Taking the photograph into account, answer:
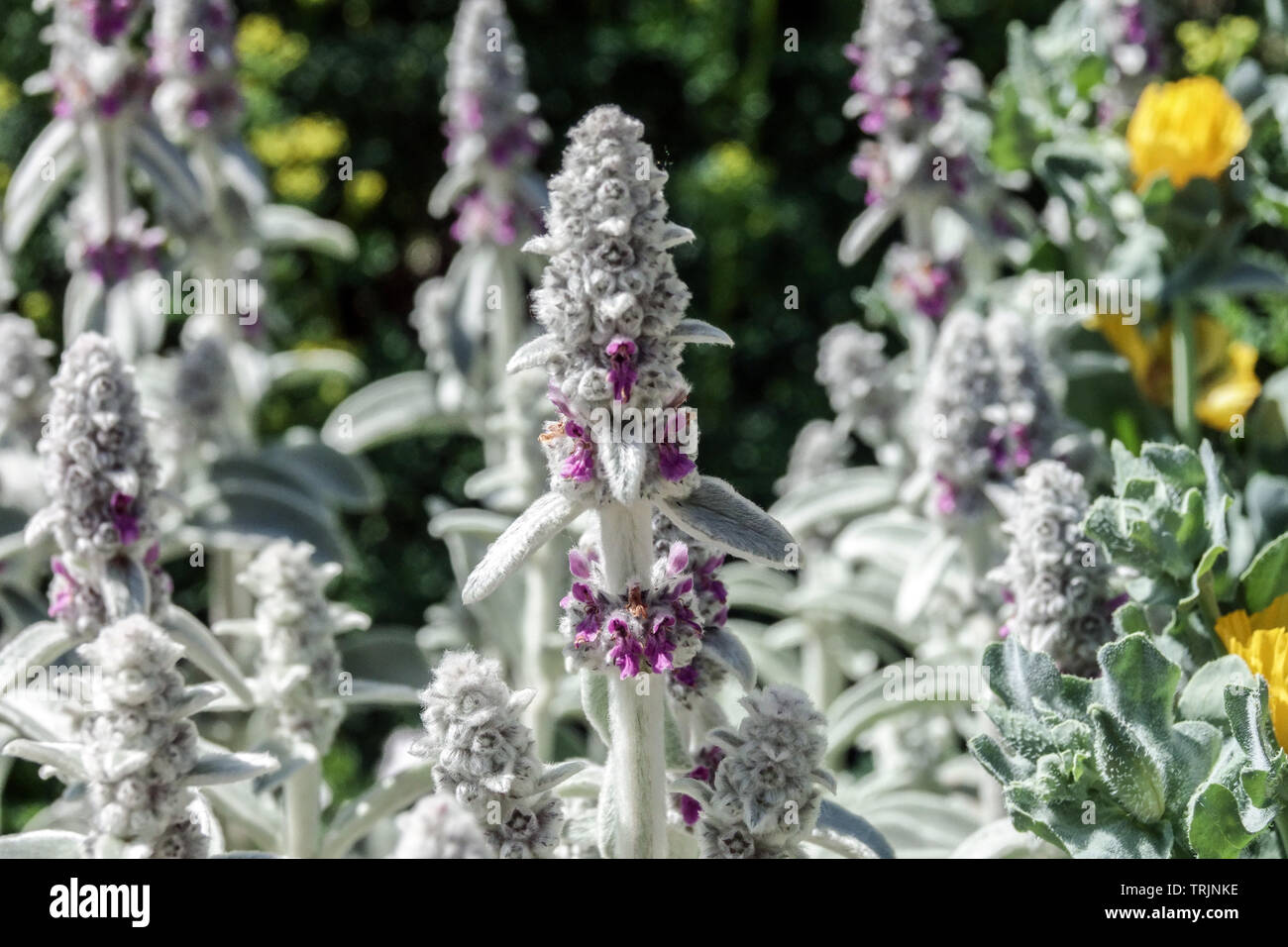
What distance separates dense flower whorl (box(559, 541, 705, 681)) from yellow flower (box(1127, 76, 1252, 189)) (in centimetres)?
124

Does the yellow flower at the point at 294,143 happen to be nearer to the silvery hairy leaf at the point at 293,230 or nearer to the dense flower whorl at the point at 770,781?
the silvery hairy leaf at the point at 293,230

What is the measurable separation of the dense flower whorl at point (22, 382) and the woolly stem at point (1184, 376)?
61.1 inches

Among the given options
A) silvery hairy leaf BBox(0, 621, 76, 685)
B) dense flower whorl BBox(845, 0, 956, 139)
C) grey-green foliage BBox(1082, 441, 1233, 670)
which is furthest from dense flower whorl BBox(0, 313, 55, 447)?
grey-green foliage BBox(1082, 441, 1233, 670)

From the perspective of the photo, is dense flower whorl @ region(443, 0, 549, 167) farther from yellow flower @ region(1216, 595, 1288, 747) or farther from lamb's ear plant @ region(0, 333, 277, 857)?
yellow flower @ region(1216, 595, 1288, 747)

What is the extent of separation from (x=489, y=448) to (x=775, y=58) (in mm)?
1584

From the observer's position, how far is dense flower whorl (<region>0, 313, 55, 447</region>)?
2.09m

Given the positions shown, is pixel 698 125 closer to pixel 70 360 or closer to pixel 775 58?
pixel 775 58

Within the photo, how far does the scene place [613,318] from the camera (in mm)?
1184

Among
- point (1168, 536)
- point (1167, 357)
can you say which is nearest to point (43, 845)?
point (1168, 536)

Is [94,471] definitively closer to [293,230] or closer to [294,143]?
[293,230]

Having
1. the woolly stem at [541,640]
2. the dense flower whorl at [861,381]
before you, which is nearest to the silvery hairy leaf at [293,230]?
the woolly stem at [541,640]

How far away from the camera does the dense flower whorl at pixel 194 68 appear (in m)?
2.48

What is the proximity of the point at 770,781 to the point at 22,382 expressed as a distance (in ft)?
4.13
